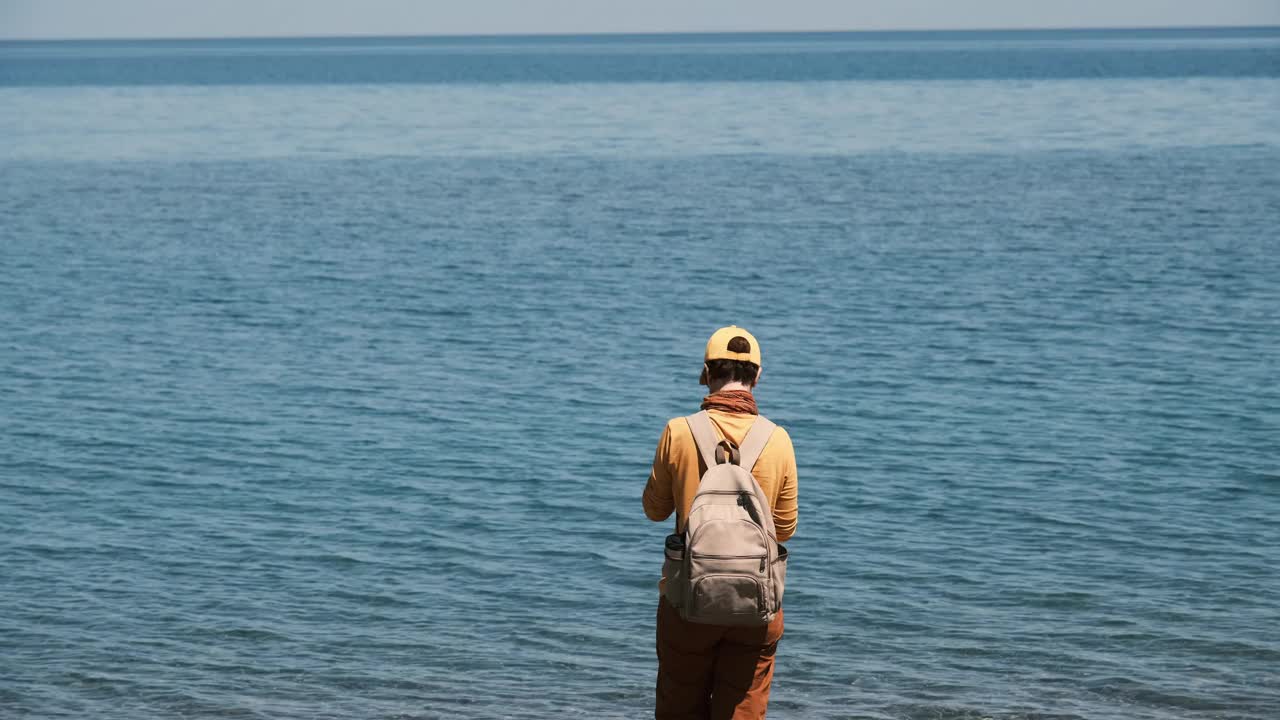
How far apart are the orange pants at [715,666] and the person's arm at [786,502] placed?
0.41 m

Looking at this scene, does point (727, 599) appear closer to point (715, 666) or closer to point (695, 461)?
A: point (715, 666)

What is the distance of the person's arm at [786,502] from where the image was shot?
7125 millimetres

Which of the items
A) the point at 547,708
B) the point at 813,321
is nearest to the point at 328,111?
the point at 813,321

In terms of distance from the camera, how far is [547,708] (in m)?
12.1

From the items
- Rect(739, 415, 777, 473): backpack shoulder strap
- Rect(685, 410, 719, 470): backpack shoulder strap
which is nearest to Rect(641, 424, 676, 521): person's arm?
Rect(685, 410, 719, 470): backpack shoulder strap

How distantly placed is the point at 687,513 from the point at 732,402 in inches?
21.7

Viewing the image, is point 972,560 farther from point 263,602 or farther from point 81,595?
point 81,595

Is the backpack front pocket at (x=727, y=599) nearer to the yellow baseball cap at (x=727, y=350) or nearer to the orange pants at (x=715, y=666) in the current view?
the orange pants at (x=715, y=666)

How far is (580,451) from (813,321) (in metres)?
11.1

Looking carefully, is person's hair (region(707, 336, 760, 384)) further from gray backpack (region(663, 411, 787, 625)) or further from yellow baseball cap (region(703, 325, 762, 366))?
gray backpack (region(663, 411, 787, 625))

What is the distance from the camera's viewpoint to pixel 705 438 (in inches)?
275

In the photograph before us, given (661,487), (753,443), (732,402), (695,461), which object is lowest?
(661,487)

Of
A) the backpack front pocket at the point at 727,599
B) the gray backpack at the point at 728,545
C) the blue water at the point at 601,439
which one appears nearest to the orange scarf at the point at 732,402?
the gray backpack at the point at 728,545

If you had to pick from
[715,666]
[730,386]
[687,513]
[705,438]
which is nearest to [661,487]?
[687,513]
